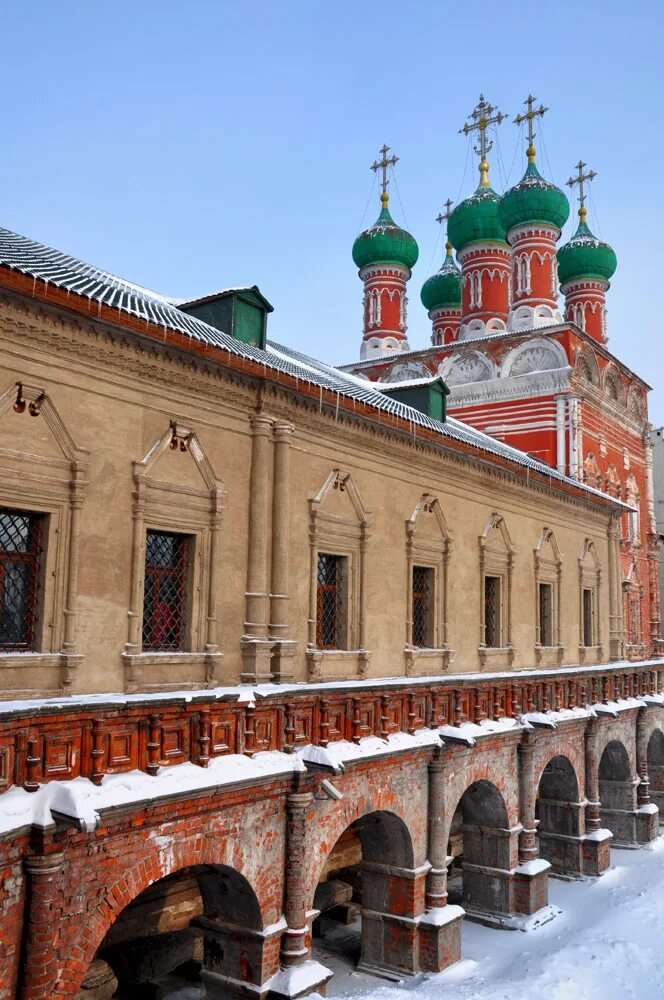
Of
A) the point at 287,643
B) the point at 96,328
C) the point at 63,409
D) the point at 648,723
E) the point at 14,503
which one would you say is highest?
the point at 96,328

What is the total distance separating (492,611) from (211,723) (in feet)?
35.1

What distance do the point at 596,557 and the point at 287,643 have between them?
13.2m

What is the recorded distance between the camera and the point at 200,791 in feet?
27.7

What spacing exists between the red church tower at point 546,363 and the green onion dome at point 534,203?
34 mm

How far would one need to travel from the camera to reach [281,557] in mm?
12469

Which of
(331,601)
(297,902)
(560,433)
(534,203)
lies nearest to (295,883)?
(297,902)

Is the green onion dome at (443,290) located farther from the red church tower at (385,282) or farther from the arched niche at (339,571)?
the arched niche at (339,571)

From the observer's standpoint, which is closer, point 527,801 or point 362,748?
point 362,748

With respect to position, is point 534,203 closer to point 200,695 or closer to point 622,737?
point 622,737

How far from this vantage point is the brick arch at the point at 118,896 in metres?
7.29

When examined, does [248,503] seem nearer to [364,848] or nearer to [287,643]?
[287,643]

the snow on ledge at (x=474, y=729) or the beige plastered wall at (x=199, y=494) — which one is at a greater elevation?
the beige plastered wall at (x=199, y=494)

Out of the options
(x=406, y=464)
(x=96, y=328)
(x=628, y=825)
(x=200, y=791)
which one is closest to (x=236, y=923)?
(x=200, y=791)

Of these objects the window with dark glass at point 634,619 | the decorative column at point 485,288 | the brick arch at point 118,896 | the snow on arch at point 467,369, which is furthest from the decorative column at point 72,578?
the window with dark glass at point 634,619
